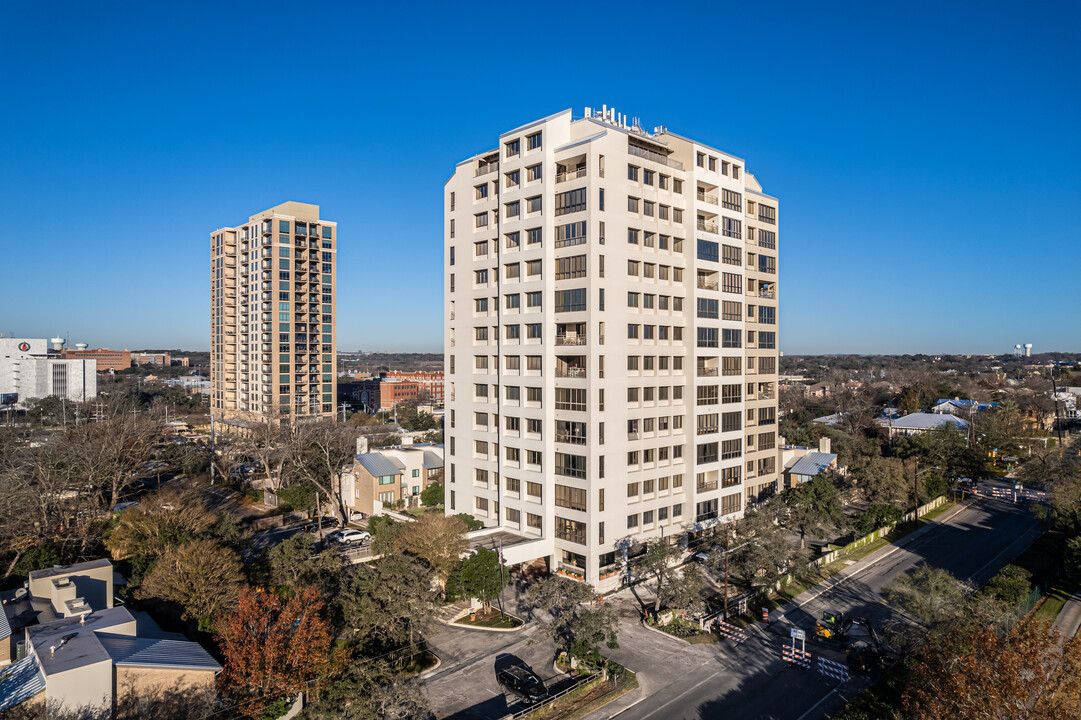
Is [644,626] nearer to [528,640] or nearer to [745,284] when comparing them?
[528,640]

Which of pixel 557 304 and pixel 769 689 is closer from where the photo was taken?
pixel 769 689

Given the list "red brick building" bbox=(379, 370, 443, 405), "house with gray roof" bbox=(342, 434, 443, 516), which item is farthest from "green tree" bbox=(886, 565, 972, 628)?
"red brick building" bbox=(379, 370, 443, 405)

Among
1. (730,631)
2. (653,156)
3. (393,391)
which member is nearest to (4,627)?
(730,631)

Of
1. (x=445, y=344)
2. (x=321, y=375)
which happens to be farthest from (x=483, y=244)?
(x=321, y=375)

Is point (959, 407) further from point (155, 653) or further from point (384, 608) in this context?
point (155, 653)

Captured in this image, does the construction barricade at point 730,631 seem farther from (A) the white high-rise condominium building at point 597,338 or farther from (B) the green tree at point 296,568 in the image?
(B) the green tree at point 296,568

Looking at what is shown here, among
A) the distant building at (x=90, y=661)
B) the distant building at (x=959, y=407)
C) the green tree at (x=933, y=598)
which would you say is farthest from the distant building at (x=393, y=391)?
the green tree at (x=933, y=598)
